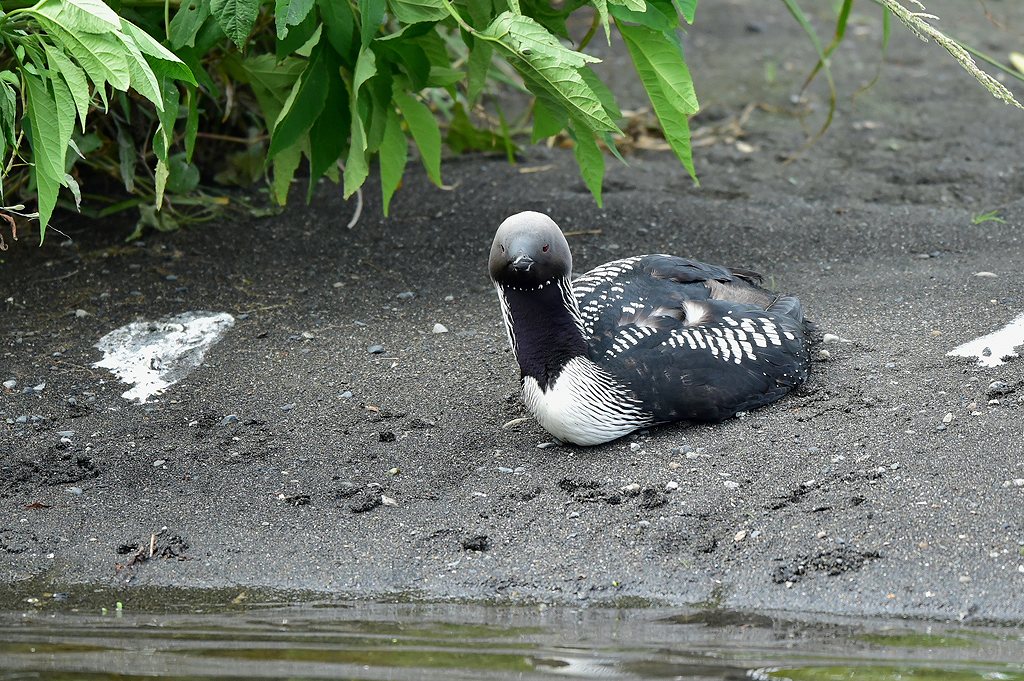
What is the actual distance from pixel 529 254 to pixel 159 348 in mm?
1650

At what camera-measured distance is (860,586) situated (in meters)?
3.01

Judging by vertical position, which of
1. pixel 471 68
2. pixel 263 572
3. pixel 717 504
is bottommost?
pixel 263 572

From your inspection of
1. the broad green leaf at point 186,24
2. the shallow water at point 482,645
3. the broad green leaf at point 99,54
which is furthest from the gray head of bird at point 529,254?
the broad green leaf at point 99,54

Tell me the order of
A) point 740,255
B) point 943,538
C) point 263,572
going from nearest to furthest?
point 943,538, point 263,572, point 740,255

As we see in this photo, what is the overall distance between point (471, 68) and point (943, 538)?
7.11 ft

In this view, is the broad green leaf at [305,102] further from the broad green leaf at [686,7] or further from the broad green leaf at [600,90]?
the broad green leaf at [686,7]

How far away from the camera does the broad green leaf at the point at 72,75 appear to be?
110 inches

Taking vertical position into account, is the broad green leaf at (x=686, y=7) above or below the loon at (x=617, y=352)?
above

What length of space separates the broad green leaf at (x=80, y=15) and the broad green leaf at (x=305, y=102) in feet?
4.06

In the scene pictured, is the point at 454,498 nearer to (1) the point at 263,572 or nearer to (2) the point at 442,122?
(1) the point at 263,572

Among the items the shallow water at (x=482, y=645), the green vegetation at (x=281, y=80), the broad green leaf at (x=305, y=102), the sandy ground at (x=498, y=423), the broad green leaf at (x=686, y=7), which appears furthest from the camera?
the broad green leaf at (x=305, y=102)

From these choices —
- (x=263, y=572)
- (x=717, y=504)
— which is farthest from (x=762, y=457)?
(x=263, y=572)

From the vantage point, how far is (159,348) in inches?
176

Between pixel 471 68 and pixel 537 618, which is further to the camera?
pixel 471 68
